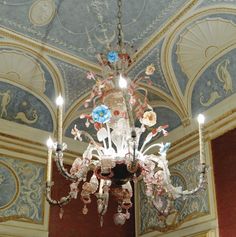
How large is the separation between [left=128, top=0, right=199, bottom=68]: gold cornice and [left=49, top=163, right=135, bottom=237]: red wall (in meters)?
2.27

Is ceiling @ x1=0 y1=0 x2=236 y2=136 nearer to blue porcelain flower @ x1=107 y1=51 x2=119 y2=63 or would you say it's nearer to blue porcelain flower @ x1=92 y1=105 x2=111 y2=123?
blue porcelain flower @ x1=107 y1=51 x2=119 y2=63

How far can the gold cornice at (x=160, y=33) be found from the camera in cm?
525

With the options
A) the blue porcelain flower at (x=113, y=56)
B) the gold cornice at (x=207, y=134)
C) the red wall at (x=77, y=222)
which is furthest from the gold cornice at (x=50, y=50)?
the blue porcelain flower at (x=113, y=56)

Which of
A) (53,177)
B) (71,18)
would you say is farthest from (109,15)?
(53,177)

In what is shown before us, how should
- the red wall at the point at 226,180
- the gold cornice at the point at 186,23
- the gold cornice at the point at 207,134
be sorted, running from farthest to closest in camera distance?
1. the gold cornice at the point at 207,134
2. the red wall at the point at 226,180
3. the gold cornice at the point at 186,23

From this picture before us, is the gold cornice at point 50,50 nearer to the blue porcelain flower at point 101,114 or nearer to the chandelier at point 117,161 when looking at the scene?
the chandelier at point 117,161

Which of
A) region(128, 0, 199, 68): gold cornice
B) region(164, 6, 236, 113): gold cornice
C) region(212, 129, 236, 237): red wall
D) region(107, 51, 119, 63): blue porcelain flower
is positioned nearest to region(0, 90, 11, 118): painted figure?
region(128, 0, 199, 68): gold cornice

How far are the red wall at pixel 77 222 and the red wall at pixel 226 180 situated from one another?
1.96 meters

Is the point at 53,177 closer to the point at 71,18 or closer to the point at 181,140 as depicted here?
the point at 181,140

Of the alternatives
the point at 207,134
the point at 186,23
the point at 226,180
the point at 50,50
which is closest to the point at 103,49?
the point at 50,50

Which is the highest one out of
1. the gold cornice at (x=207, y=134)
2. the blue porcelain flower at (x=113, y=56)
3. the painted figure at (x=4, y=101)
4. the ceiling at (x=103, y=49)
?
the ceiling at (x=103, y=49)

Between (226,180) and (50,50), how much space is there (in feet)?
9.56

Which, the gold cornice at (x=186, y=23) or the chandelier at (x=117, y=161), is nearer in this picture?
the chandelier at (x=117, y=161)

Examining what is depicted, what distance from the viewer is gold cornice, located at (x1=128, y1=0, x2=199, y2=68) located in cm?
525
